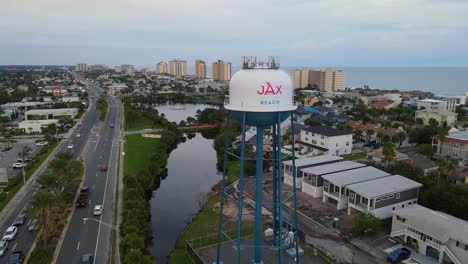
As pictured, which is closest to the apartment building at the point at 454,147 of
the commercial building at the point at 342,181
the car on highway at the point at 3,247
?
the commercial building at the point at 342,181

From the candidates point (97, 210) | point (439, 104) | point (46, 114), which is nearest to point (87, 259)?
point (97, 210)

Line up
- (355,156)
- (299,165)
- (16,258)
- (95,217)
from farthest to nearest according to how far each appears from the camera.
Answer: (355,156)
(299,165)
(95,217)
(16,258)

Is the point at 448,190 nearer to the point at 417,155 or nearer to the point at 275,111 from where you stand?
the point at 417,155

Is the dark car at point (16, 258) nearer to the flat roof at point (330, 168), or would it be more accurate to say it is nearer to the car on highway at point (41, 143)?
the flat roof at point (330, 168)

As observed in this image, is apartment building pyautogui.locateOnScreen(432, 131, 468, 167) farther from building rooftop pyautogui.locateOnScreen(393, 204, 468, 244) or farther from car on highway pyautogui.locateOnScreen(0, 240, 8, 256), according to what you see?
car on highway pyautogui.locateOnScreen(0, 240, 8, 256)

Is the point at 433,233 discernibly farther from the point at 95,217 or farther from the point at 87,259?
the point at 95,217

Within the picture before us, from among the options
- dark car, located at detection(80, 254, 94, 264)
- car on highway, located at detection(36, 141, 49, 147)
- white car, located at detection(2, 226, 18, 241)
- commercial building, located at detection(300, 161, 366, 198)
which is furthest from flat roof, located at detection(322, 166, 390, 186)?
car on highway, located at detection(36, 141, 49, 147)
